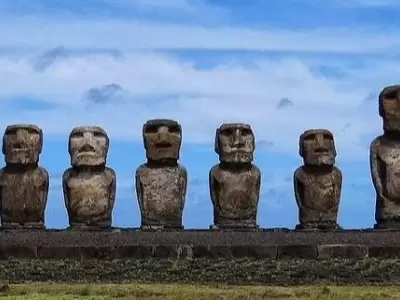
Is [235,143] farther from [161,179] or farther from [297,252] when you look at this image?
[297,252]

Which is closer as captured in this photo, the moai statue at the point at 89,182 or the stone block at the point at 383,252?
the stone block at the point at 383,252

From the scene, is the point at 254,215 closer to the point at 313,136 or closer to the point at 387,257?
the point at 313,136

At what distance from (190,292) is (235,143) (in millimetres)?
7436

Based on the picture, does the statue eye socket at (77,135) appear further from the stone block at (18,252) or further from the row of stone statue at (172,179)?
the stone block at (18,252)

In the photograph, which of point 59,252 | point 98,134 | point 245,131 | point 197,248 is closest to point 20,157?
point 98,134

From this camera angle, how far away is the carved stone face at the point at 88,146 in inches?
771

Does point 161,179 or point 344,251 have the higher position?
point 161,179

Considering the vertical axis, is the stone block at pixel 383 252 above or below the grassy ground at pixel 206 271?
above

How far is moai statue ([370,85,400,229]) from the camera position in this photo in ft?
63.9

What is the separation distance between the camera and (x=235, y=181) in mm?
19672

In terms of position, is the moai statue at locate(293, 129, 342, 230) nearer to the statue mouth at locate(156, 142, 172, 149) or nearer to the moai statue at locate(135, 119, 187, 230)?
the moai statue at locate(135, 119, 187, 230)

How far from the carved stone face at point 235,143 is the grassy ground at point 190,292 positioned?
6.63 metres

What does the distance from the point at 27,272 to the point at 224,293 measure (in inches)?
116

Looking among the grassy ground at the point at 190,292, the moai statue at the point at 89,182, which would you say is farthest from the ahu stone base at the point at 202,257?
the moai statue at the point at 89,182
